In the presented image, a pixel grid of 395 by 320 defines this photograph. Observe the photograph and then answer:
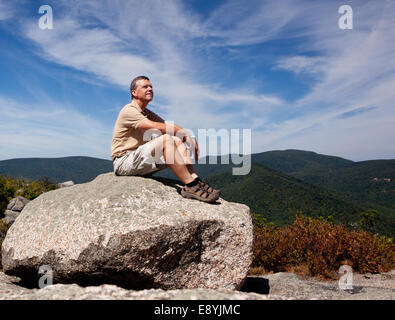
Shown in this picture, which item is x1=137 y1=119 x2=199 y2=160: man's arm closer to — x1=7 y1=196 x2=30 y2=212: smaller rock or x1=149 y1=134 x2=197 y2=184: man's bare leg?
x1=149 y1=134 x2=197 y2=184: man's bare leg

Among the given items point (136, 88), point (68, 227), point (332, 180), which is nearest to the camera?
point (68, 227)

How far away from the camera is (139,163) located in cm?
584

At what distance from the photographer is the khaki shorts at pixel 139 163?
18.6ft

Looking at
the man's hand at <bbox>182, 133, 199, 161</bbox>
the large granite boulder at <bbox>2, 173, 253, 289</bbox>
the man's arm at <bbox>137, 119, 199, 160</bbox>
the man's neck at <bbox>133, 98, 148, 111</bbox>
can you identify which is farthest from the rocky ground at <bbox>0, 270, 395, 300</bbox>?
the man's neck at <bbox>133, 98, 148, 111</bbox>

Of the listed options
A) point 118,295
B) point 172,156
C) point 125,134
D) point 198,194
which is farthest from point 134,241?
point 125,134

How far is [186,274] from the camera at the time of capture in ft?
16.6

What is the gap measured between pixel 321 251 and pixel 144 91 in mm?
6225

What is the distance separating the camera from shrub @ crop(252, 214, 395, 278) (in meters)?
7.45

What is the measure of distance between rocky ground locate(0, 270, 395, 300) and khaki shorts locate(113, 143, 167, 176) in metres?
2.65

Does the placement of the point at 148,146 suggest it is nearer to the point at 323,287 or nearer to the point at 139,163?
the point at 139,163

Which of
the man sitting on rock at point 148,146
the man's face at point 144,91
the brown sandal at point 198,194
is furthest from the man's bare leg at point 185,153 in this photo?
the man's face at point 144,91
